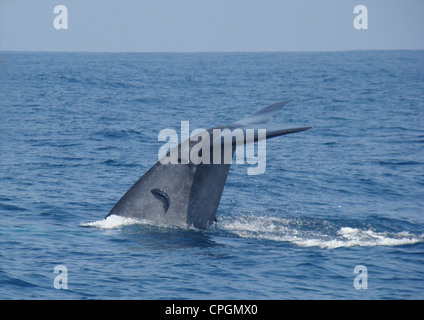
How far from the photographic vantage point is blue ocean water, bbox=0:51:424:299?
1077 cm

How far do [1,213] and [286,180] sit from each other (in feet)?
A: 29.5

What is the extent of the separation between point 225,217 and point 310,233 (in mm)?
2133

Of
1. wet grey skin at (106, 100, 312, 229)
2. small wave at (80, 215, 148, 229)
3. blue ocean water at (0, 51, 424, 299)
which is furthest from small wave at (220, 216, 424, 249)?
small wave at (80, 215, 148, 229)

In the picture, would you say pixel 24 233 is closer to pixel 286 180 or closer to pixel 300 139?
pixel 286 180

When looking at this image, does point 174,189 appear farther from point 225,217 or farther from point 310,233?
point 225,217

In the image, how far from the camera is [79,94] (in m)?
49.5

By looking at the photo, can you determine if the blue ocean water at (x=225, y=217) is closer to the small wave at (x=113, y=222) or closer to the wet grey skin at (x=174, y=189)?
the small wave at (x=113, y=222)

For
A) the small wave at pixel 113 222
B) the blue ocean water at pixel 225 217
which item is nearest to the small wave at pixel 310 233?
the blue ocean water at pixel 225 217

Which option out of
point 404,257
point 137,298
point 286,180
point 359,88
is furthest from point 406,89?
point 137,298

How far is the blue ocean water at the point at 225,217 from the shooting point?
35.3ft

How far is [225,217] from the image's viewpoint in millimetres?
15039

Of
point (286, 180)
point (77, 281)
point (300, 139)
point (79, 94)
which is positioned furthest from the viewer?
point (79, 94)

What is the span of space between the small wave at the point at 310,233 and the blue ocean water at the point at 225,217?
0.14 ft

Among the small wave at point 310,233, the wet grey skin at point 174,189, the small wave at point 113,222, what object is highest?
the wet grey skin at point 174,189
